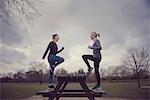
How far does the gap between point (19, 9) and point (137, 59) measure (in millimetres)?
1489

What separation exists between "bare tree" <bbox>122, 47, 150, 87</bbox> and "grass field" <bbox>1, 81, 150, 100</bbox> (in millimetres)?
113

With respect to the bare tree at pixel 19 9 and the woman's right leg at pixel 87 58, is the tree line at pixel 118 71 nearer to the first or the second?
the woman's right leg at pixel 87 58

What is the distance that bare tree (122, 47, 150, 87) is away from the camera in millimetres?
2662

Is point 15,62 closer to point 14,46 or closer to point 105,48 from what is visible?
point 14,46

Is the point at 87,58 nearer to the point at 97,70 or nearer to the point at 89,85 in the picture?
the point at 97,70

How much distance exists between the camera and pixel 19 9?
9.13 feet

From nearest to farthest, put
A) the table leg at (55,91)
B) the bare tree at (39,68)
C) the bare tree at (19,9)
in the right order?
the table leg at (55,91) → the bare tree at (39,68) → the bare tree at (19,9)

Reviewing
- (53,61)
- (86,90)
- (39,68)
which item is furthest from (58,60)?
(86,90)

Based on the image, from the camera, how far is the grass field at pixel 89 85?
261 centimetres

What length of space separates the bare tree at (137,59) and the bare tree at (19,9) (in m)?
1.16

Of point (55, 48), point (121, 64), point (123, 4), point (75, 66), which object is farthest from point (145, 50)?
point (55, 48)

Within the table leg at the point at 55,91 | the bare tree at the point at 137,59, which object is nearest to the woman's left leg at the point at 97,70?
the bare tree at the point at 137,59

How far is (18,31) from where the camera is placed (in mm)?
2699

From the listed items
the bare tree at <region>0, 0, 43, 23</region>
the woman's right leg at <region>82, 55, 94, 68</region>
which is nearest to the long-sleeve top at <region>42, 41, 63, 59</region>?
the woman's right leg at <region>82, 55, 94, 68</region>
